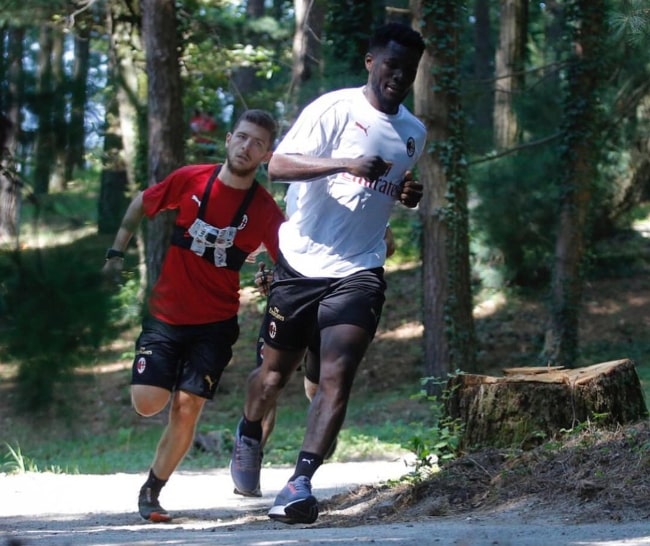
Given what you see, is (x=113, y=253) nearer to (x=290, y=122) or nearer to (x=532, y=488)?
(x=532, y=488)

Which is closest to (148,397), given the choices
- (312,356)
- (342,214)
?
(312,356)

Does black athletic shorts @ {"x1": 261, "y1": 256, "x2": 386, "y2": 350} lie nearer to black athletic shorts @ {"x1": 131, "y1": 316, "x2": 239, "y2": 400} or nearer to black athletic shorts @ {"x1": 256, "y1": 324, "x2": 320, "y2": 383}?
black athletic shorts @ {"x1": 256, "y1": 324, "x2": 320, "y2": 383}

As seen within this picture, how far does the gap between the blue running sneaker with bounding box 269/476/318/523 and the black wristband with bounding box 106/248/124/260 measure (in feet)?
6.67

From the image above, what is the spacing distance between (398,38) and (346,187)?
890 millimetres

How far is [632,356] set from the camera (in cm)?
1920

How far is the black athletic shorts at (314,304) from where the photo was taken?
6184 millimetres

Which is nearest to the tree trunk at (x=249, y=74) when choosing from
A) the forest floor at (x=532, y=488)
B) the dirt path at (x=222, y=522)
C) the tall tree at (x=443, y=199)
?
the tall tree at (x=443, y=199)

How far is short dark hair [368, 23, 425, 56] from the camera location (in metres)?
6.34

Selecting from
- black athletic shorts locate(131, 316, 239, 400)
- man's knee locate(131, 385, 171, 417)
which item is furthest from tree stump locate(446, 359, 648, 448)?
man's knee locate(131, 385, 171, 417)

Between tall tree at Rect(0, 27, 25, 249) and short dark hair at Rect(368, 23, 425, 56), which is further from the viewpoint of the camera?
short dark hair at Rect(368, 23, 425, 56)

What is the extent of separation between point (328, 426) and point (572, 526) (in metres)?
1.35

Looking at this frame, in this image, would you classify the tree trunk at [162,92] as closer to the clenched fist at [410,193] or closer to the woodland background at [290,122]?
the woodland background at [290,122]

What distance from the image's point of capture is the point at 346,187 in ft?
20.5

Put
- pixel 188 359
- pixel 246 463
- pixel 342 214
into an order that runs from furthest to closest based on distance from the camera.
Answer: pixel 246 463 < pixel 188 359 < pixel 342 214
